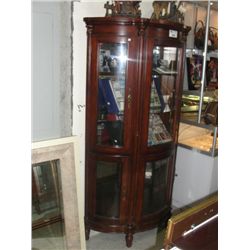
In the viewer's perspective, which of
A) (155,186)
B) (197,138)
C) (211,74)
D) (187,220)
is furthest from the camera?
(211,74)

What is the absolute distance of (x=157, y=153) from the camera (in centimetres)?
229

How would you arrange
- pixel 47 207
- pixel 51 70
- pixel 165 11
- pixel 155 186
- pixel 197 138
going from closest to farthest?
pixel 51 70 → pixel 47 207 → pixel 165 11 → pixel 155 186 → pixel 197 138

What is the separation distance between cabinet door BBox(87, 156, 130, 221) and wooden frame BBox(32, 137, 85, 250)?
23cm

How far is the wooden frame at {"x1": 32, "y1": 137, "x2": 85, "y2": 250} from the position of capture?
189cm

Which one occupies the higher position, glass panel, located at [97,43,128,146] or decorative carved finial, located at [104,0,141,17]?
decorative carved finial, located at [104,0,141,17]

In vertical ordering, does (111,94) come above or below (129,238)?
above

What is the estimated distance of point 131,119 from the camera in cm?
212

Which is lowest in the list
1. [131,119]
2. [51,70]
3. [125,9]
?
[131,119]

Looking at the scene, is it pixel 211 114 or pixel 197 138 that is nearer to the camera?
pixel 211 114

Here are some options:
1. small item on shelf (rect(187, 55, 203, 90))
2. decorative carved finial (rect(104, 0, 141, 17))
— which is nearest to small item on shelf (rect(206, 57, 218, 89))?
small item on shelf (rect(187, 55, 203, 90))

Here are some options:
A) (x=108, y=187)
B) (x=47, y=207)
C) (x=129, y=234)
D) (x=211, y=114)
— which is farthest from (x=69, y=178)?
(x=211, y=114)

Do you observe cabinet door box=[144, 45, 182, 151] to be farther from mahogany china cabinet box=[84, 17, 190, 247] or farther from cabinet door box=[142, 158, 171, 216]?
cabinet door box=[142, 158, 171, 216]

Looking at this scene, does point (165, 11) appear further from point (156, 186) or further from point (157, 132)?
point (156, 186)

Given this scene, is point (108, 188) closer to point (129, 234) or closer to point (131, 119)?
point (129, 234)
